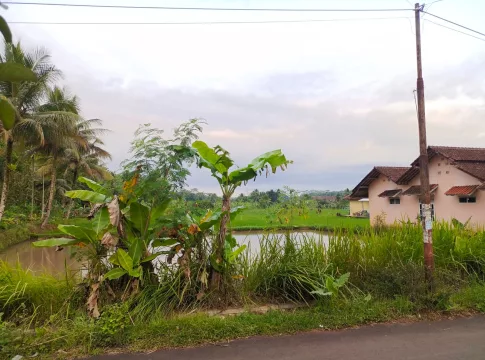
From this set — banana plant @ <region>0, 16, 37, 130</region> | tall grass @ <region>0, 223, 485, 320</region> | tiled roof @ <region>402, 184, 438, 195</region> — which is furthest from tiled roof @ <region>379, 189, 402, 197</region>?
banana plant @ <region>0, 16, 37, 130</region>

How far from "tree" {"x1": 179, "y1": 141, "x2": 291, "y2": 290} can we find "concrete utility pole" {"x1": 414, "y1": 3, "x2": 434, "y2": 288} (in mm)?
2138

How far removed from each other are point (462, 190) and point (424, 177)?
15951mm

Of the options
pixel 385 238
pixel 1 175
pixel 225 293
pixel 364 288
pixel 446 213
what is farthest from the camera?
pixel 1 175

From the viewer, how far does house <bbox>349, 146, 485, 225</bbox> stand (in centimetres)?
1895

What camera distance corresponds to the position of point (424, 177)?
570 cm

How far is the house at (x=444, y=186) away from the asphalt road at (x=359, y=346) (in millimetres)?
12052

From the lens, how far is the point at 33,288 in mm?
4754

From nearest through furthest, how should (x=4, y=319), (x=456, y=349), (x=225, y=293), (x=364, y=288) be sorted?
(x=456, y=349) → (x=4, y=319) → (x=225, y=293) → (x=364, y=288)

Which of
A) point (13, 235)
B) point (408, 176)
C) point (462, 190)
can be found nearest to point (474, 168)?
point (462, 190)

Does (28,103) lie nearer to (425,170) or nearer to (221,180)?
(221,180)

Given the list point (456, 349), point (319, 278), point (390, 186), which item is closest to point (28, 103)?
point (319, 278)

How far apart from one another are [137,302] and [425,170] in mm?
4694

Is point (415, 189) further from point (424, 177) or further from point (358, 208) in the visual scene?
point (358, 208)

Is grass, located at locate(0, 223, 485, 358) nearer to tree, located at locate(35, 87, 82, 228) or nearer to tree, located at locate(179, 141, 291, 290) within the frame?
tree, located at locate(179, 141, 291, 290)
